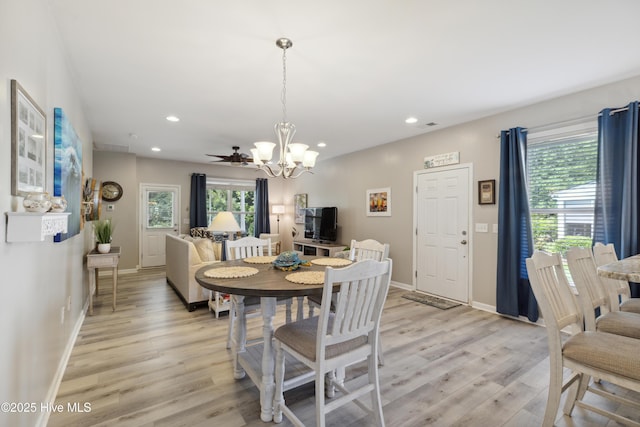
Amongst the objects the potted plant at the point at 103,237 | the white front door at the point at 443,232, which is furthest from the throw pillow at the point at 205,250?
the white front door at the point at 443,232

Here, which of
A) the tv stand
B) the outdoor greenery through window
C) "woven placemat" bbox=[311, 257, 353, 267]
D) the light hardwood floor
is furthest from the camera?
the outdoor greenery through window

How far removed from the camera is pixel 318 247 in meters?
6.16

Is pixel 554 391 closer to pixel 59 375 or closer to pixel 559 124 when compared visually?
pixel 559 124

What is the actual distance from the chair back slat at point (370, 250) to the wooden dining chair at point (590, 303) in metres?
1.31

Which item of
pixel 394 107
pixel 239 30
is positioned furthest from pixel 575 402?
pixel 239 30

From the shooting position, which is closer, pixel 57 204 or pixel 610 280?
pixel 57 204

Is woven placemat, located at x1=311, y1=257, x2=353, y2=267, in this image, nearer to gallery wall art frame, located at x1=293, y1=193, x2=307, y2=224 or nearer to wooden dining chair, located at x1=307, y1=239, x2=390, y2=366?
wooden dining chair, located at x1=307, y1=239, x2=390, y2=366

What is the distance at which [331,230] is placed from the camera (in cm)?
622

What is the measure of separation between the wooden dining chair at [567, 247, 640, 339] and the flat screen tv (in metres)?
4.45

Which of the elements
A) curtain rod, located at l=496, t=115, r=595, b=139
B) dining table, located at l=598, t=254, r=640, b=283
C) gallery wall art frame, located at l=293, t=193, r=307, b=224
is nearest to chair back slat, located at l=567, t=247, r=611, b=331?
dining table, located at l=598, t=254, r=640, b=283

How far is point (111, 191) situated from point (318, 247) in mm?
4353

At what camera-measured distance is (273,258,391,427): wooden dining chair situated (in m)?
1.48

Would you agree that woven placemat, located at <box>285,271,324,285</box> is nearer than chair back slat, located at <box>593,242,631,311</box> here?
Yes

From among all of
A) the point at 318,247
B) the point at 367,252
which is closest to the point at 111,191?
the point at 318,247
